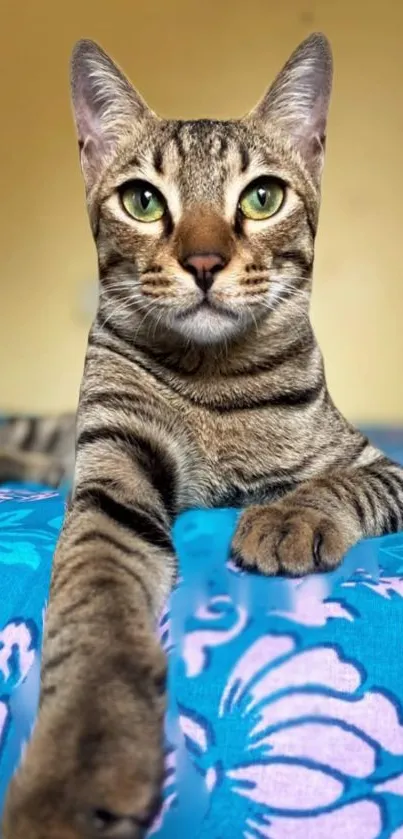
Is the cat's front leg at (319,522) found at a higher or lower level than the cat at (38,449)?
higher

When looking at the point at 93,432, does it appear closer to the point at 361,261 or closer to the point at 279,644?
the point at 279,644

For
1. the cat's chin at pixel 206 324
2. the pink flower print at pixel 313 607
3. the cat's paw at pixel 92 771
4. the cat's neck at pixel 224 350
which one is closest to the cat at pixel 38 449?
the cat's neck at pixel 224 350

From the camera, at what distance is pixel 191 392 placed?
102 cm

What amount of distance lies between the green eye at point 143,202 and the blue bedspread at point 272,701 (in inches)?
19.6

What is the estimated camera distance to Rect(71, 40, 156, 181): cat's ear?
109 centimetres

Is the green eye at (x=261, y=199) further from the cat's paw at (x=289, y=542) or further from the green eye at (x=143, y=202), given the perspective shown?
the cat's paw at (x=289, y=542)

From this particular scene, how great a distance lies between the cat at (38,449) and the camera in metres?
1.58

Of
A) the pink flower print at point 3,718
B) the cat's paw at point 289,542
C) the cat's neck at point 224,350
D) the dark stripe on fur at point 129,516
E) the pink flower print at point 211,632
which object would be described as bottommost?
the pink flower print at point 3,718

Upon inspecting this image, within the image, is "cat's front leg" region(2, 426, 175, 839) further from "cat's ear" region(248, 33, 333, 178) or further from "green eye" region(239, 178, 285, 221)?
"cat's ear" region(248, 33, 333, 178)

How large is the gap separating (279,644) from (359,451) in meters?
0.52

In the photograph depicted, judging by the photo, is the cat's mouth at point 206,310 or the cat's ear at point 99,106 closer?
the cat's mouth at point 206,310

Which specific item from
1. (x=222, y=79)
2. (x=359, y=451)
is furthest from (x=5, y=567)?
(x=222, y=79)

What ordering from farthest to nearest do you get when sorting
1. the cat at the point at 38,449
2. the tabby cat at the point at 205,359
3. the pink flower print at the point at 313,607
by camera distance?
the cat at the point at 38,449 < the tabby cat at the point at 205,359 < the pink flower print at the point at 313,607

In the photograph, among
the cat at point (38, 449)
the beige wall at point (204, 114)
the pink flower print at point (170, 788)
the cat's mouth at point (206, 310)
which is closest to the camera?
the pink flower print at point (170, 788)
